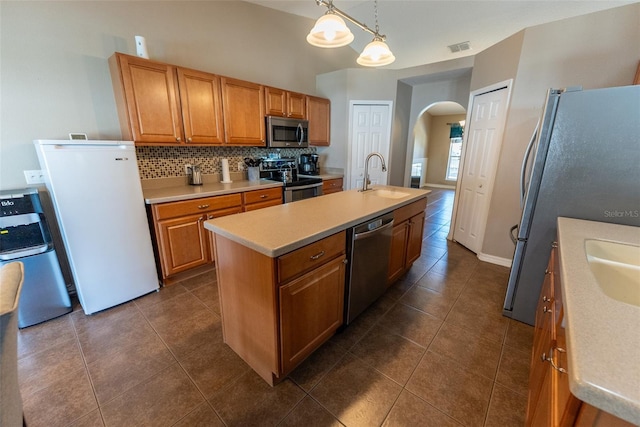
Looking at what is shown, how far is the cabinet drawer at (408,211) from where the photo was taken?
81.8 inches

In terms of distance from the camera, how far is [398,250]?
2258 mm

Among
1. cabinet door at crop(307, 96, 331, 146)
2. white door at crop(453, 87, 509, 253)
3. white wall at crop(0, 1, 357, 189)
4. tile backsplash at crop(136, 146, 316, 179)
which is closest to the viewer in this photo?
white wall at crop(0, 1, 357, 189)

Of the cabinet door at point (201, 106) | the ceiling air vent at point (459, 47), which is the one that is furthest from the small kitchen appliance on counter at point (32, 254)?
the ceiling air vent at point (459, 47)

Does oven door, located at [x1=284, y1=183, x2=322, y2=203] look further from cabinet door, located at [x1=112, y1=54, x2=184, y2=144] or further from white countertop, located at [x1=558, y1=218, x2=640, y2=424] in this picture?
white countertop, located at [x1=558, y1=218, x2=640, y2=424]

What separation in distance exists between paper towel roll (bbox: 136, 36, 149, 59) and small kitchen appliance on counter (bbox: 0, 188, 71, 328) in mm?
1455

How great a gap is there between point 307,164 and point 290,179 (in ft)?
2.33

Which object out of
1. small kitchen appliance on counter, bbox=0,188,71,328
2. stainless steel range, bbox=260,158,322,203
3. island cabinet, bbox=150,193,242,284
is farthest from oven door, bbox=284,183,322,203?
small kitchen appliance on counter, bbox=0,188,71,328

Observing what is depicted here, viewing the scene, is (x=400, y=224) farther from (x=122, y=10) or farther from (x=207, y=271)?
(x=122, y=10)

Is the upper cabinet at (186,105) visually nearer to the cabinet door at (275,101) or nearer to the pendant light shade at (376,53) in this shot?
the cabinet door at (275,101)

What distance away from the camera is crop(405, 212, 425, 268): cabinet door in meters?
2.41

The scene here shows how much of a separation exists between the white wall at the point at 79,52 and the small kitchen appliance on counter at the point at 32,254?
443 mm

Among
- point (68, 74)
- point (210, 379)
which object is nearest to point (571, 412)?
point (210, 379)

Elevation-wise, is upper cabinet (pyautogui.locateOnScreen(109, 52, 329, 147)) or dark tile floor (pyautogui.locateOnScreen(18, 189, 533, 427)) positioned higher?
upper cabinet (pyautogui.locateOnScreen(109, 52, 329, 147))

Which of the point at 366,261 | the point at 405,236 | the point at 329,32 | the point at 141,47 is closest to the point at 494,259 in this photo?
the point at 405,236
